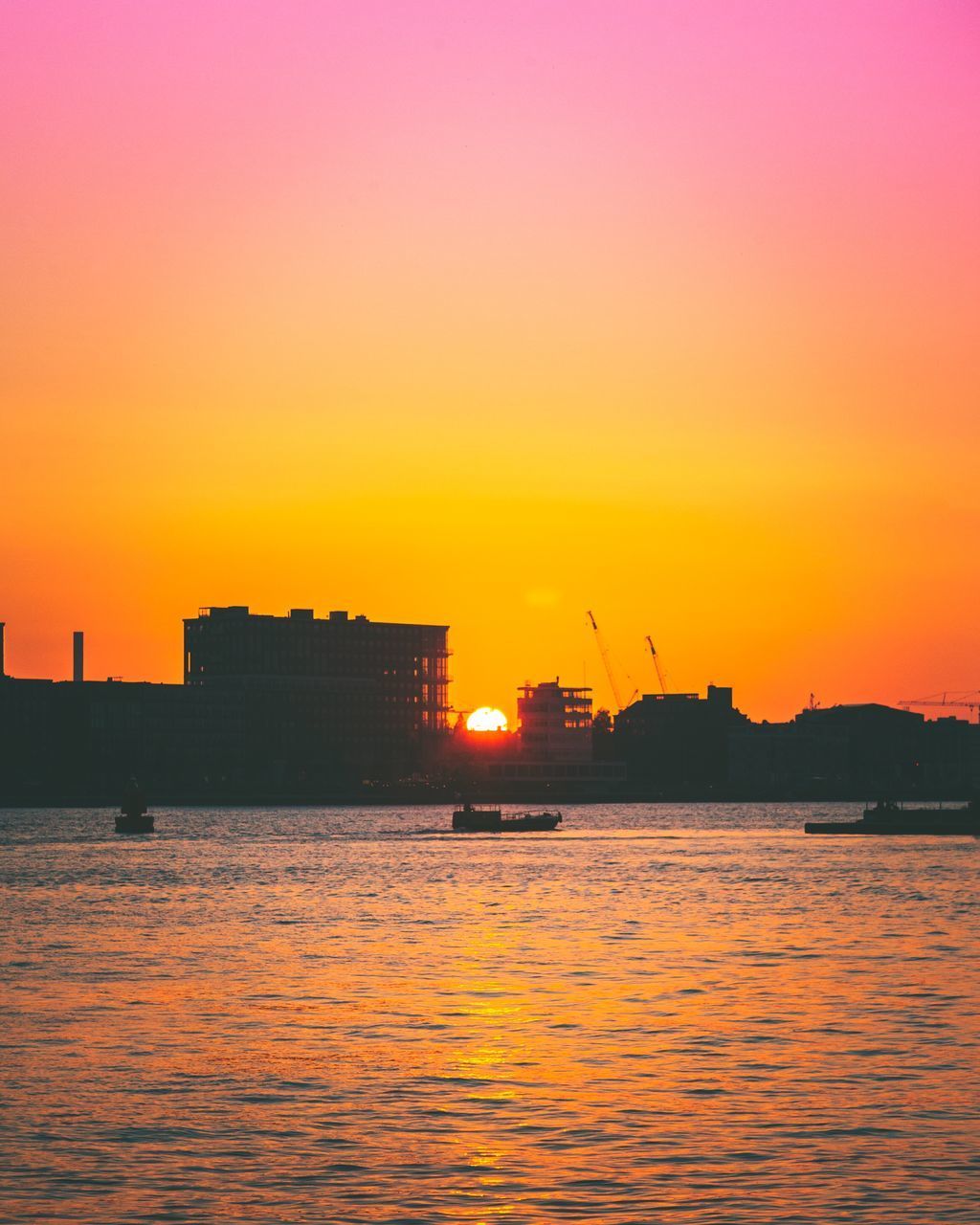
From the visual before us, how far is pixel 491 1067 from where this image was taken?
139 ft

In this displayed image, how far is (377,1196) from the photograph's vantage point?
2992 cm

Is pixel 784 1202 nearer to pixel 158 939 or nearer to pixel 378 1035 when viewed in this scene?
pixel 378 1035

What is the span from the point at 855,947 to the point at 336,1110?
39.3 m

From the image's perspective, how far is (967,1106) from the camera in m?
37.1

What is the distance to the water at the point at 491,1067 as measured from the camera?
30250 millimetres

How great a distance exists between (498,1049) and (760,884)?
8140cm

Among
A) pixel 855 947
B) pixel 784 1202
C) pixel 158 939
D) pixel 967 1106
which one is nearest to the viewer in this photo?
pixel 784 1202

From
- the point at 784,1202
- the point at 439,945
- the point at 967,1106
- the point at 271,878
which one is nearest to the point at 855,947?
the point at 439,945

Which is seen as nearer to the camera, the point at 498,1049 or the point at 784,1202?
the point at 784,1202

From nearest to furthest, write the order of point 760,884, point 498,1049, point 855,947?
point 498,1049, point 855,947, point 760,884

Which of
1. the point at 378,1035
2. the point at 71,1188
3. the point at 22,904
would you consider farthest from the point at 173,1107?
the point at 22,904

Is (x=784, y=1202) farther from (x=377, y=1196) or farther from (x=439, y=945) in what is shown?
(x=439, y=945)

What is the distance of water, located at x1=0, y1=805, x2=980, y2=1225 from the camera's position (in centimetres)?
3025

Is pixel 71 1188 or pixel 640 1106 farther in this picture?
pixel 640 1106
